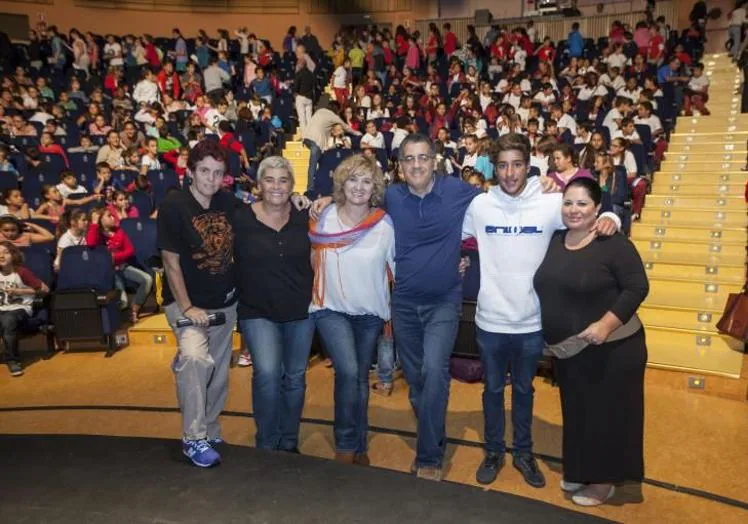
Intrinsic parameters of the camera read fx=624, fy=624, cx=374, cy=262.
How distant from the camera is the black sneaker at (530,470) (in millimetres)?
3012

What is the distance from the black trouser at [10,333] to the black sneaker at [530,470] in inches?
160

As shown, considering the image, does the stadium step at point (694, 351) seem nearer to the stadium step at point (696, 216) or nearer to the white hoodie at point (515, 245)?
the stadium step at point (696, 216)

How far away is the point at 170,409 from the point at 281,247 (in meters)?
1.93

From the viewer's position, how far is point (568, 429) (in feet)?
9.17

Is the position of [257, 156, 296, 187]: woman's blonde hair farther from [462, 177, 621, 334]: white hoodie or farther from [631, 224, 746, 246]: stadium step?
[631, 224, 746, 246]: stadium step

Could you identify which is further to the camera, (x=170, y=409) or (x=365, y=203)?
(x=170, y=409)

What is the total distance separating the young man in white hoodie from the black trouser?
399 cm

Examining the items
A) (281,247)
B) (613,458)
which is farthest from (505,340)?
(281,247)

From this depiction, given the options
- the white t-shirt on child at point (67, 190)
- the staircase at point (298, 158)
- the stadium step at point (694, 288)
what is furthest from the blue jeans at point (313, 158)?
the stadium step at point (694, 288)

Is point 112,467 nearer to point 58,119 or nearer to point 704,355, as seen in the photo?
point 704,355

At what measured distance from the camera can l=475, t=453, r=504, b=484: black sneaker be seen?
120 inches

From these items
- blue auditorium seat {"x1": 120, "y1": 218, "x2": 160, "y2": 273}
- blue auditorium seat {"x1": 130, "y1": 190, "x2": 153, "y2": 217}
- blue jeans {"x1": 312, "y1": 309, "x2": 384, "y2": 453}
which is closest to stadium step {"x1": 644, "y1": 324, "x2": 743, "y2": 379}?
blue jeans {"x1": 312, "y1": 309, "x2": 384, "y2": 453}

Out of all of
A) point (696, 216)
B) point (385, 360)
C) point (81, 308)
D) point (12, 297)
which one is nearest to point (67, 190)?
point (12, 297)

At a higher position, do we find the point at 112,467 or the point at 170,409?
the point at 112,467
